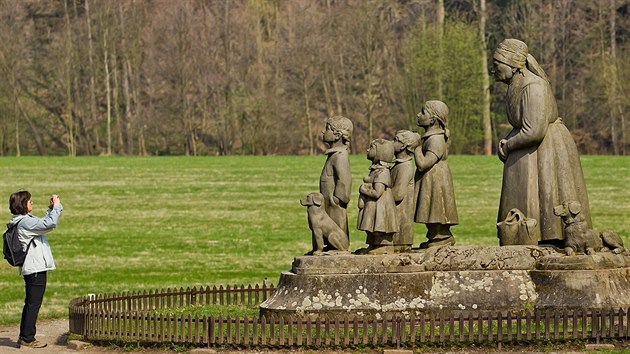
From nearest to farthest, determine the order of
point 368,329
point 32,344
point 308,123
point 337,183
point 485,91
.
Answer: point 368,329
point 32,344
point 337,183
point 485,91
point 308,123

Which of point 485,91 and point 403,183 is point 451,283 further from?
point 485,91

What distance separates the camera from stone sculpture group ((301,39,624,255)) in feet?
51.6

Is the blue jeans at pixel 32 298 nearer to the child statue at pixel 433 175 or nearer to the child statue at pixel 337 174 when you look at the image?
the child statue at pixel 337 174

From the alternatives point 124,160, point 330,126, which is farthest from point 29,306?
point 124,160

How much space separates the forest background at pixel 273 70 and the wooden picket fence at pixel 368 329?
183 ft

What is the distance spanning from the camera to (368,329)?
14.8 meters

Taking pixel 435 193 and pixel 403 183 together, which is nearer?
pixel 403 183

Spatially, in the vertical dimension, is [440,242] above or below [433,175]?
below

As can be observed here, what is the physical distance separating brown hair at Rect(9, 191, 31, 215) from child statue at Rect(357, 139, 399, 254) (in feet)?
13.9

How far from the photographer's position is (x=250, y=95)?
7794 centimetres

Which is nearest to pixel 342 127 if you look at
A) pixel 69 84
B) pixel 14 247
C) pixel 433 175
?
pixel 433 175

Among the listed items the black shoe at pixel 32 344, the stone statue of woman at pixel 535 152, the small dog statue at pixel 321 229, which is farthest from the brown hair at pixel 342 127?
the black shoe at pixel 32 344

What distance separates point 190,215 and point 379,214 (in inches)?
927

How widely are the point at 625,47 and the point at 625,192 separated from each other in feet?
101
